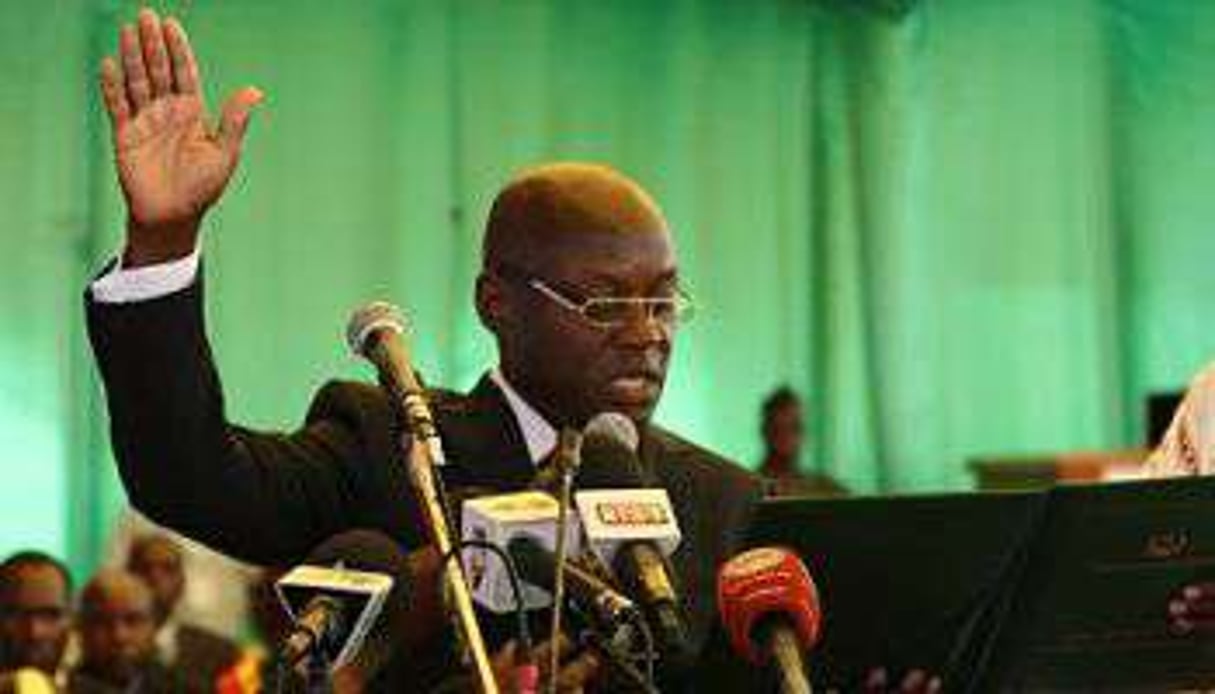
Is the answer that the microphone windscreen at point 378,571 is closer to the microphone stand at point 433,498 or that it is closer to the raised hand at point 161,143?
the microphone stand at point 433,498

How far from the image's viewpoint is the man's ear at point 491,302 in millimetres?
3697

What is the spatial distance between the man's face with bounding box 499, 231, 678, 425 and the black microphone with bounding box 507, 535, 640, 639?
Result: 84cm

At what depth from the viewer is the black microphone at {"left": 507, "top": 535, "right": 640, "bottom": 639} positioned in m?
2.52

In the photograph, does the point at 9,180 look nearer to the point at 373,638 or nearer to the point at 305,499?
the point at 305,499

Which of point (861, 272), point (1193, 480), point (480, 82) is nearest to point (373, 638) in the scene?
point (1193, 480)

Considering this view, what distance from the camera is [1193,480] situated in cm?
284

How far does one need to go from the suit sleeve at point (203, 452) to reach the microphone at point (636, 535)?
0.50m

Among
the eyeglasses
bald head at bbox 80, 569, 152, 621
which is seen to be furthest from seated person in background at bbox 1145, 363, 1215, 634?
bald head at bbox 80, 569, 152, 621

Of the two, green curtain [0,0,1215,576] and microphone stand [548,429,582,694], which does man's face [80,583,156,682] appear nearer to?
green curtain [0,0,1215,576]

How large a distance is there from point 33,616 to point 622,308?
390 cm

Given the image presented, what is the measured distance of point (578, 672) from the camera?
8.75 feet

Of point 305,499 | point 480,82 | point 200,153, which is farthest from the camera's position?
point 480,82

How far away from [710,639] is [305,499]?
0.67m

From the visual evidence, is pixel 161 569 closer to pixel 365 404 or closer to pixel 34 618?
pixel 34 618
